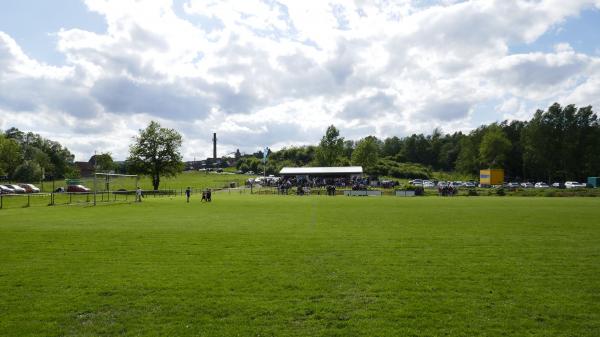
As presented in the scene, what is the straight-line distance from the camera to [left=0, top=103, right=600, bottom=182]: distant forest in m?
98.1

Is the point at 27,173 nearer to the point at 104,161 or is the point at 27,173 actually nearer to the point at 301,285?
the point at 104,161

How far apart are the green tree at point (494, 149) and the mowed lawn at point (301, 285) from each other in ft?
358

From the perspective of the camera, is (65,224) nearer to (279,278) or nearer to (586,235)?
(279,278)

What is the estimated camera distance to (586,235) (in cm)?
1569

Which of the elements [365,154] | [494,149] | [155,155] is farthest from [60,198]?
[494,149]

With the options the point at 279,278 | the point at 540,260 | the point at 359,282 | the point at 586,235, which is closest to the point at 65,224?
the point at 279,278

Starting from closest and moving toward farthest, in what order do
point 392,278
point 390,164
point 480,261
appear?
point 392,278
point 480,261
point 390,164

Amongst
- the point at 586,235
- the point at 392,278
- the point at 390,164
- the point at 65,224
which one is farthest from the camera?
the point at 390,164

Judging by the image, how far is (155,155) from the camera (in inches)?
3034

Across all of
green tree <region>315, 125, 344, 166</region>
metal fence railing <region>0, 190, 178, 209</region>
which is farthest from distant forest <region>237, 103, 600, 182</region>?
metal fence railing <region>0, 190, 178, 209</region>

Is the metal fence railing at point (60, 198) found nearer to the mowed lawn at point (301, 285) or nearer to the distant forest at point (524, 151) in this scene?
the mowed lawn at point (301, 285)

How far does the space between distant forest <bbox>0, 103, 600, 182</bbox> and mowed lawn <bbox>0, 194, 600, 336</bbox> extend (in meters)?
79.0

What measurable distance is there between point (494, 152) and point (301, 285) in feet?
398

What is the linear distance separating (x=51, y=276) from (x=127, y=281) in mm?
2050
